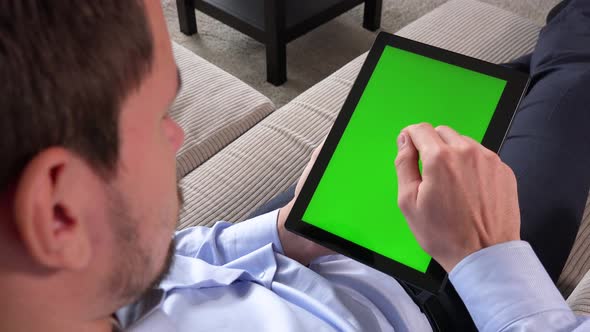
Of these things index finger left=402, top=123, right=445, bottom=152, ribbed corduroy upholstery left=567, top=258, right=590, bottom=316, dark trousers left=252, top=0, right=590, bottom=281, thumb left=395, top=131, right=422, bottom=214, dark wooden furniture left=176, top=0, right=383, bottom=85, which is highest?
index finger left=402, top=123, right=445, bottom=152

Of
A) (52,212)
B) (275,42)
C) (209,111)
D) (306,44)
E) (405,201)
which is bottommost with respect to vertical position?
(306,44)

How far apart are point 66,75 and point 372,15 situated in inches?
73.2

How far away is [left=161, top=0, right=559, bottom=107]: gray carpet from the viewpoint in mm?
2020

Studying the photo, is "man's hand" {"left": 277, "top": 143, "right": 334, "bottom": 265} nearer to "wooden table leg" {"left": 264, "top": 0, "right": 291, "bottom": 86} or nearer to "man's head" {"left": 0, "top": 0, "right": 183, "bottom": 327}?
"man's head" {"left": 0, "top": 0, "right": 183, "bottom": 327}

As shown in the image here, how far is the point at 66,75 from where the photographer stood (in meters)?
0.41

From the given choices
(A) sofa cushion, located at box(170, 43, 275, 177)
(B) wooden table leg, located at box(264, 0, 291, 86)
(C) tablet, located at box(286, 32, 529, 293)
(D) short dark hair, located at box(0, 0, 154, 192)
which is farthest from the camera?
(B) wooden table leg, located at box(264, 0, 291, 86)

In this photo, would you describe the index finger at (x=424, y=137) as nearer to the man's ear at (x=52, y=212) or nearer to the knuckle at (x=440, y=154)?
the knuckle at (x=440, y=154)

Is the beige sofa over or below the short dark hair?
below

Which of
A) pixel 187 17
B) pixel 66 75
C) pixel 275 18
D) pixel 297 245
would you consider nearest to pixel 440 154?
pixel 297 245

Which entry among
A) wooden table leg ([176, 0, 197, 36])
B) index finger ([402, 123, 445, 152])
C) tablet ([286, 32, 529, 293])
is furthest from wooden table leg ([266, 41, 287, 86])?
index finger ([402, 123, 445, 152])

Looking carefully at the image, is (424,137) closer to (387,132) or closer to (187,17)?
(387,132)

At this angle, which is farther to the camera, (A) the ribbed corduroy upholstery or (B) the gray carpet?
(B) the gray carpet

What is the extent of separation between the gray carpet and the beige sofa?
24.0 inches

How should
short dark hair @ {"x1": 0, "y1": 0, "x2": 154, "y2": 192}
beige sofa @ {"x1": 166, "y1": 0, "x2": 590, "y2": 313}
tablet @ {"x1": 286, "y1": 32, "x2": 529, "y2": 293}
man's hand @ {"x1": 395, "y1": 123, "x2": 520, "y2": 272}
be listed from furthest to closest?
1. beige sofa @ {"x1": 166, "y1": 0, "x2": 590, "y2": 313}
2. tablet @ {"x1": 286, "y1": 32, "x2": 529, "y2": 293}
3. man's hand @ {"x1": 395, "y1": 123, "x2": 520, "y2": 272}
4. short dark hair @ {"x1": 0, "y1": 0, "x2": 154, "y2": 192}
